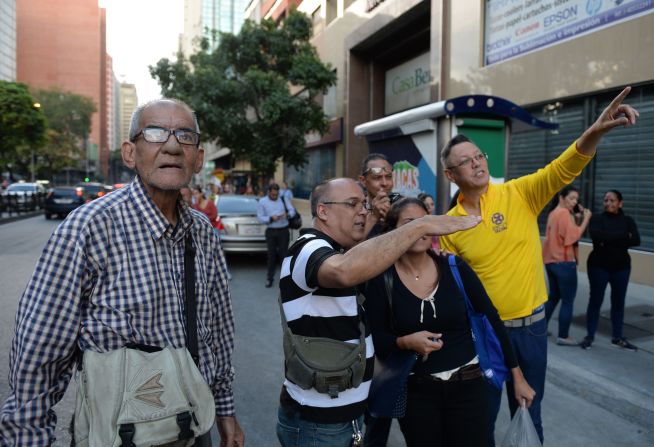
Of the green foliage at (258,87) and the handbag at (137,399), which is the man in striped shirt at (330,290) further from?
the green foliage at (258,87)

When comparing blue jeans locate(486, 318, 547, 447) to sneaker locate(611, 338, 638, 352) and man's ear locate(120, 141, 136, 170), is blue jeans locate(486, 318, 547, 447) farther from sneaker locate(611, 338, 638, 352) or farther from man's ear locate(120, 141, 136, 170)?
sneaker locate(611, 338, 638, 352)

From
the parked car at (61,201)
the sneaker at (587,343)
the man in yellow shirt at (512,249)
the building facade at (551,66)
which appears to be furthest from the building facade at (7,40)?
the man in yellow shirt at (512,249)

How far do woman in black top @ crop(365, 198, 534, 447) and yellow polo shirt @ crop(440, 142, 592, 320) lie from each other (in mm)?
373

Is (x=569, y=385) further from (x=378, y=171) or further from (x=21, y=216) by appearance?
(x=21, y=216)

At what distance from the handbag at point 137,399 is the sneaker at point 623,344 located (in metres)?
5.91

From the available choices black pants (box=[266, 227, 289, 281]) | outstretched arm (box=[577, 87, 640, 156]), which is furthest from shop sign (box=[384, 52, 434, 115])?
outstretched arm (box=[577, 87, 640, 156])

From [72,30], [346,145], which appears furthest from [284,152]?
[72,30]

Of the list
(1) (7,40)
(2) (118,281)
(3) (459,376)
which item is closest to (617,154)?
(3) (459,376)

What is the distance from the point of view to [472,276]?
8.77ft

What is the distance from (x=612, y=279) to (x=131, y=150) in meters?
6.00

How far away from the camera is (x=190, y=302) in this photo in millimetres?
1833

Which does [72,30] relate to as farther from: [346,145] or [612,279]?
[612,279]

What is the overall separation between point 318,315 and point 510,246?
1432 millimetres

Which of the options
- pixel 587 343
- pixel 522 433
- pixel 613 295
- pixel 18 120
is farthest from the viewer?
pixel 18 120
